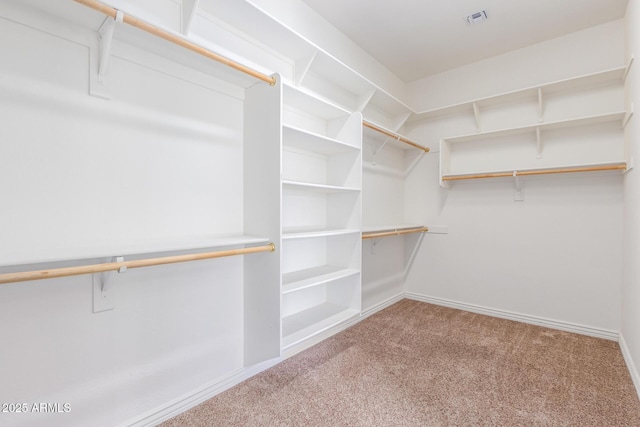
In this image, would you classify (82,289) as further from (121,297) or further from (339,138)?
(339,138)

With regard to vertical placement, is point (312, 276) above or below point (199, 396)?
above

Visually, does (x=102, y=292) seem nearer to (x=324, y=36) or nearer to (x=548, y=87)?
(x=324, y=36)

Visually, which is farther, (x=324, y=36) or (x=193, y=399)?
(x=324, y=36)

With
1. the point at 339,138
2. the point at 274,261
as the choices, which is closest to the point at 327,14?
Answer: the point at 339,138

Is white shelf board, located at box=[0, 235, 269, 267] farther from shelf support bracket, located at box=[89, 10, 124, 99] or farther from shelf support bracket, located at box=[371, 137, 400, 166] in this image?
shelf support bracket, located at box=[371, 137, 400, 166]

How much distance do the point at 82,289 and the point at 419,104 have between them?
3.62 m

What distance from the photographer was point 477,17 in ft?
8.07

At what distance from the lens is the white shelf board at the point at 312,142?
1.85 metres

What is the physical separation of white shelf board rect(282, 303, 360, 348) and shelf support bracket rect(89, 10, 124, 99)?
1585 millimetres

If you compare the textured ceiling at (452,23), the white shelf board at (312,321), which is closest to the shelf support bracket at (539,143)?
the textured ceiling at (452,23)

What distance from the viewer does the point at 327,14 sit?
2449 mm

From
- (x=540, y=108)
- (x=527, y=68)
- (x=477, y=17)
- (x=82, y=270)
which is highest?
(x=477, y=17)

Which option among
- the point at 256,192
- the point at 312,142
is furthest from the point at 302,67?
the point at 256,192

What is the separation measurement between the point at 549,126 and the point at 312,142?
7.08 feet
